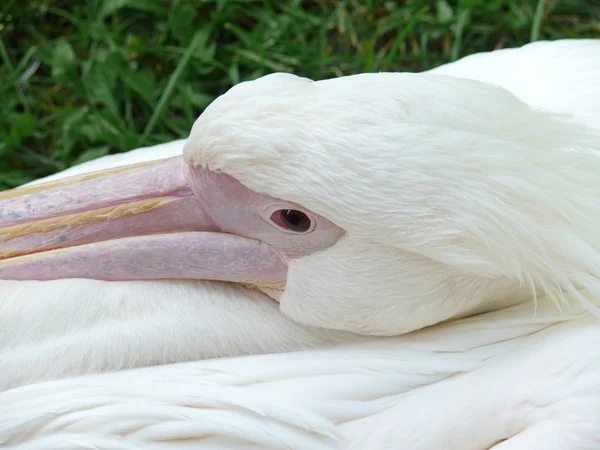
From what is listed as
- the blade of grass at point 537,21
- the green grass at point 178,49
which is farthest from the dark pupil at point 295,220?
the blade of grass at point 537,21

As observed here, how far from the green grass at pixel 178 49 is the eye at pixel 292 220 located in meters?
1.45

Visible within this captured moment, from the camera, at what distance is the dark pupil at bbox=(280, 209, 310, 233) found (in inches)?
62.5

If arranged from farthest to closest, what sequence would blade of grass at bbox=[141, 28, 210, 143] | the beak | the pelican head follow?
blade of grass at bbox=[141, 28, 210, 143]
the beak
the pelican head

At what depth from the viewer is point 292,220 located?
160cm

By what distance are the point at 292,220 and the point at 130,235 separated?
0.36 m

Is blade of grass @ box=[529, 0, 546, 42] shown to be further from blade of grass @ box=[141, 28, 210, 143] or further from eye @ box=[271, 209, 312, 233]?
eye @ box=[271, 209, 312, 233]

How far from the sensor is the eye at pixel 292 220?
62.5 inches

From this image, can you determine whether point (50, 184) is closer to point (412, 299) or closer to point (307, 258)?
point (307, 258)

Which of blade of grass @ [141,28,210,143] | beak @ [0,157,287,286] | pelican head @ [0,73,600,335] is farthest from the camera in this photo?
blade of grass @ [141,28,210,143]

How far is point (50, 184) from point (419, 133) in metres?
0.81

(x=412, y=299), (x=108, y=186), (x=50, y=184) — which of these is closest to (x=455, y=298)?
(x=412, y=299)

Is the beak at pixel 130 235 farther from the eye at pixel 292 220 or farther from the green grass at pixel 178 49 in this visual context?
the green grass at pixel 178 49

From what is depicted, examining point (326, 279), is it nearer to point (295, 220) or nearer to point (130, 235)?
point (295, 220)

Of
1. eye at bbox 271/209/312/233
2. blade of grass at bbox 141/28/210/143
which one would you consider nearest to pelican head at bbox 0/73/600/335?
eye at bbox 271/209/312/233
